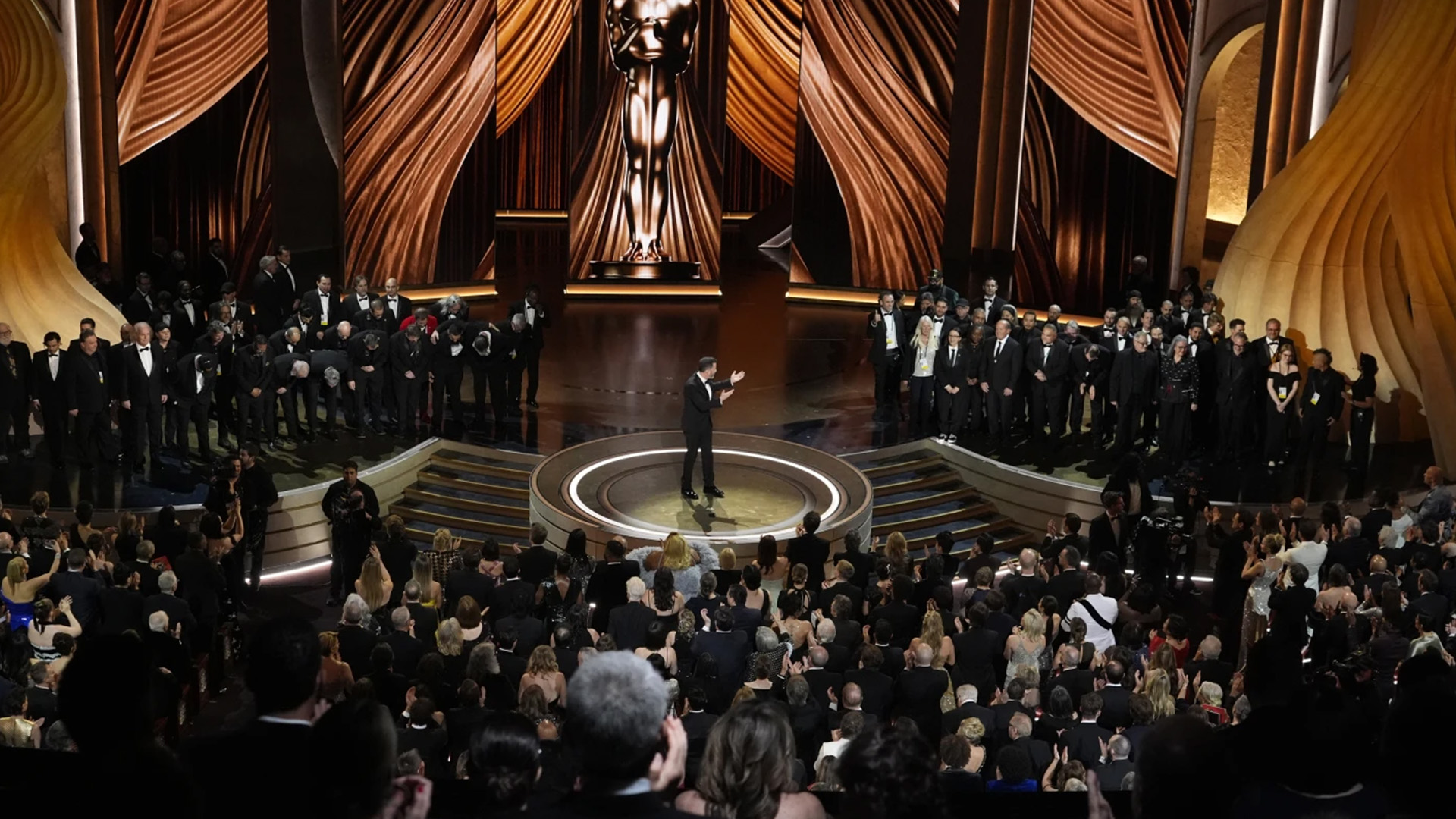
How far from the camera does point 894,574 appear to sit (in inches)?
383

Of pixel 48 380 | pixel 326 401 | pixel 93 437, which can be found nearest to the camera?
pixel 48 380

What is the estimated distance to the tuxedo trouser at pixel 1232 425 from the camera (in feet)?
44.5

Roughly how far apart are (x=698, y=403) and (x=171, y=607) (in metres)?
4.73

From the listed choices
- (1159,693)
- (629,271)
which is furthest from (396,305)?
(1159,693)

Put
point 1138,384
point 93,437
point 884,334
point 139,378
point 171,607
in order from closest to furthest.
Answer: point 171,607 → point 139,378 → point 93,437 → point 1138,384 → point 884,334

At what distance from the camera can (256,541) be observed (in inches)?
452

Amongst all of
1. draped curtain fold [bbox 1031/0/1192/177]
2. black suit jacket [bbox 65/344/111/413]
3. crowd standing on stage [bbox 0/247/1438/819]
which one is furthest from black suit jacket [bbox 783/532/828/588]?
draped curtain fold [bbox 1031/0/1192/177]

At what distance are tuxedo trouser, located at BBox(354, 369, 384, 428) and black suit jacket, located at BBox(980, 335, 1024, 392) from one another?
5.37 m

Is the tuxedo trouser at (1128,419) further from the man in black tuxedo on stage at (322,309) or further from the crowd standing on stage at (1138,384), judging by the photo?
the man in black tuxedo on stage at (322,309)

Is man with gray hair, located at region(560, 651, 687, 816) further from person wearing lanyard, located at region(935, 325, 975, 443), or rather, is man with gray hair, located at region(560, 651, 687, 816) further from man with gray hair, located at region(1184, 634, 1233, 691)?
person wearing lanyard, located at region(935, 325, 975, 443)

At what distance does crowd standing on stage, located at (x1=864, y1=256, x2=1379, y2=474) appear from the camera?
13523 millimetres

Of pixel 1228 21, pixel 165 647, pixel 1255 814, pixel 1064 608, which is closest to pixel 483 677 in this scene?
pixel 165 647

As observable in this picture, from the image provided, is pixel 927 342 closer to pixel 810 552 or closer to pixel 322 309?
pixel 810 552

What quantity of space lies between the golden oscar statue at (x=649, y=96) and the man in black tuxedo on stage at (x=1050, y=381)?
781 centimetres
